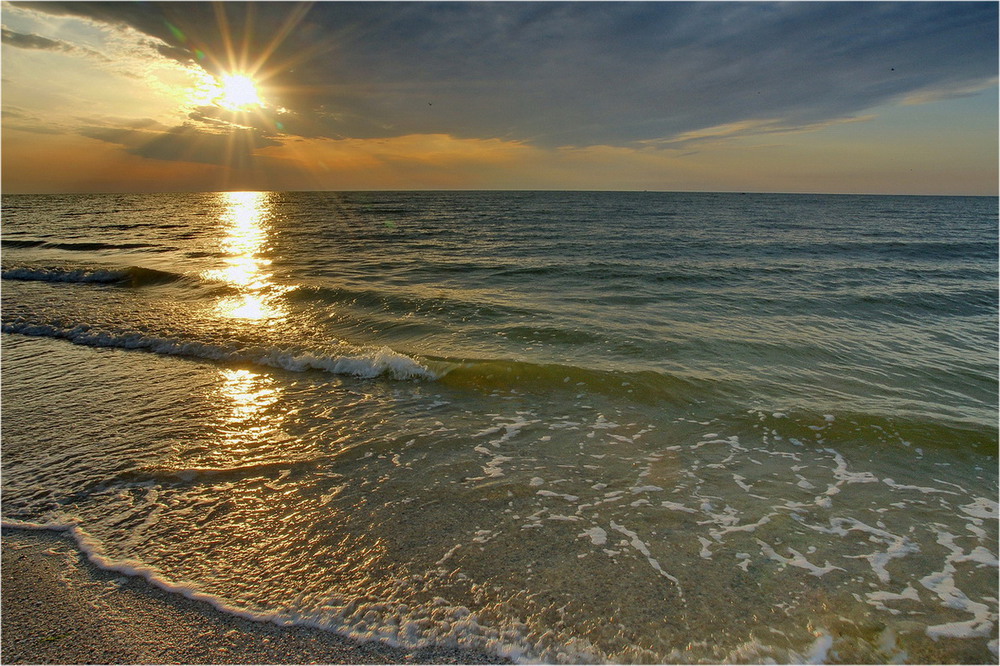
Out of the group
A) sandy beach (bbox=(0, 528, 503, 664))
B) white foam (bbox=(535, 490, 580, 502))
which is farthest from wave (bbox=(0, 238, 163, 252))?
white foam (bbox=(535, 490, 580, 502))

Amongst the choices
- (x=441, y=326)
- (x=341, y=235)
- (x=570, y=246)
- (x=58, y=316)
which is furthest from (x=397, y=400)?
(x=341, y=235)

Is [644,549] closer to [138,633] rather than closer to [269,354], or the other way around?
[138,633]

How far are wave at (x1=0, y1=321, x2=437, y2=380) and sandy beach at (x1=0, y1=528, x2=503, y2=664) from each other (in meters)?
5.39

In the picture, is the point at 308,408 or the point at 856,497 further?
the point at 308,408

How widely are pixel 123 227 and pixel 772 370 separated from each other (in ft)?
169

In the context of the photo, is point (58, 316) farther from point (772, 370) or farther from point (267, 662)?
point (772, 370)

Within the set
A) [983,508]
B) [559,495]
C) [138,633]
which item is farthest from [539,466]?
[983,508]

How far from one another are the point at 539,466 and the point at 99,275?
21.9m

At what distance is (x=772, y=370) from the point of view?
31.1ft

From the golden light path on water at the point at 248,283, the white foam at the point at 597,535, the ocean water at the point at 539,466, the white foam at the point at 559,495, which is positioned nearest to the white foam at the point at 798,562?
the ocean water at the point at 539,466

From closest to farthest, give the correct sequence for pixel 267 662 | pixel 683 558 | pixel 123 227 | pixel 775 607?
pixel 267 662, pixel 775 607, pixel 683 558, pixel 123 227

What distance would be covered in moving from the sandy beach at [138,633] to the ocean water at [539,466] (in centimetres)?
15

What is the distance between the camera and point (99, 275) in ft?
64.2

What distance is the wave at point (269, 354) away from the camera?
9289mm
